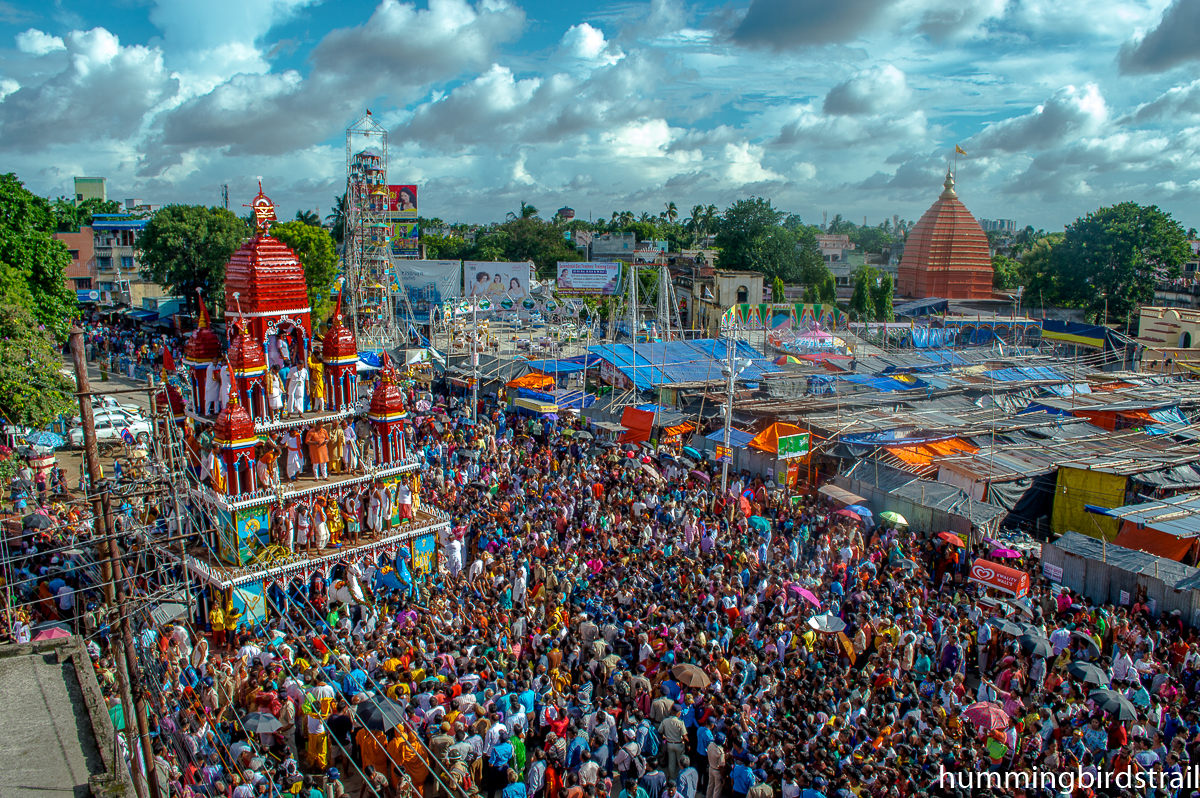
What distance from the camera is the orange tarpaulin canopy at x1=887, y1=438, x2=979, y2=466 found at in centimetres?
1747

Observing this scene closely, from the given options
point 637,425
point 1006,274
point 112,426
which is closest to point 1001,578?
point 637,425

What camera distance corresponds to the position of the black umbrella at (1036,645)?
33.7 feet

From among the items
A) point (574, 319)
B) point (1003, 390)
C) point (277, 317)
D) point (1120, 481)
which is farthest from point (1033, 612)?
point (574, 319)

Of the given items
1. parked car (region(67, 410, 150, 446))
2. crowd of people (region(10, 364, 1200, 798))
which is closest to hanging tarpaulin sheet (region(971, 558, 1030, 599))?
crowd of people (region(10, 364, 1200, 798))

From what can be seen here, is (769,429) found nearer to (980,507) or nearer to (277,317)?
(980,507)

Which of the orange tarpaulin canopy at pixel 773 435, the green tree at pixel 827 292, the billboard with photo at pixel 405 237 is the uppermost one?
the billboard with photo at pixel 405 237

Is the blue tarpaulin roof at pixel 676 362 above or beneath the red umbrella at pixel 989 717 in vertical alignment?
above

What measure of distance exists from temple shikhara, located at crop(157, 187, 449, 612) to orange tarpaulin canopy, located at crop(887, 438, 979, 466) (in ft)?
32.9

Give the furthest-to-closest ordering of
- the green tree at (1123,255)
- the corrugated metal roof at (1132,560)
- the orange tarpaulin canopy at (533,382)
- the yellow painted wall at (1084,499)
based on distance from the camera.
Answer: the green tree at (1123,255) < the orange tarpaulin canopy at (533,382) < the yellow painted wall at (1084,499) < the corrugated metal roof at (1132,560)

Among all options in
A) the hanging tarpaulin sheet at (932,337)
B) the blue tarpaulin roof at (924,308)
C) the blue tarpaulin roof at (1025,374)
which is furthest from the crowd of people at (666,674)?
the blue tarpaulin roof at (924,308)

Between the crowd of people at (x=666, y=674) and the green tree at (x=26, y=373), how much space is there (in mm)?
4905

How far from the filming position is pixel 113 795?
5203mm

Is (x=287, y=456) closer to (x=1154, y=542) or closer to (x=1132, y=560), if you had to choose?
(x=1132, y=560)

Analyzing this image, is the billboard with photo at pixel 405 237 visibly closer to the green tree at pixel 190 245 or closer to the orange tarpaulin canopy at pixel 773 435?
the green tree at pixel 190 245
